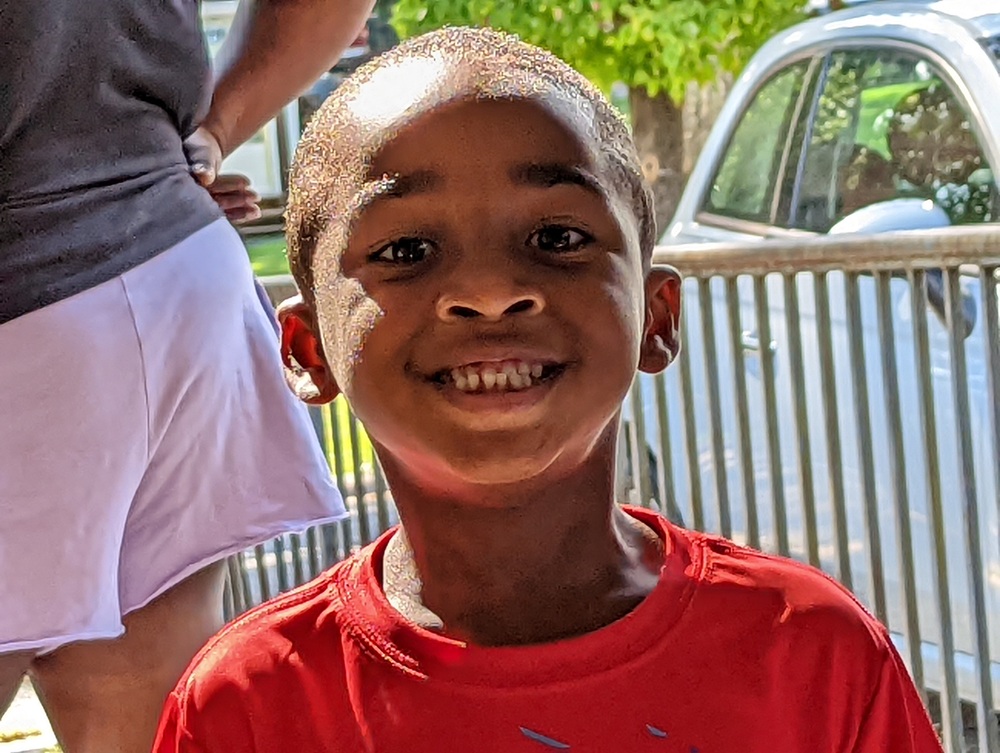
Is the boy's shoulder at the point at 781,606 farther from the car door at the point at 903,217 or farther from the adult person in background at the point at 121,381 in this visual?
the car door at the point at 903,217

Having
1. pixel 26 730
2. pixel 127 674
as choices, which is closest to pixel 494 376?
pixel 127 674

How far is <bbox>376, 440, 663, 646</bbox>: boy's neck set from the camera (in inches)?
46.5

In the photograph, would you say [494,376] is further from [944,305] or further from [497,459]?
[944,305]

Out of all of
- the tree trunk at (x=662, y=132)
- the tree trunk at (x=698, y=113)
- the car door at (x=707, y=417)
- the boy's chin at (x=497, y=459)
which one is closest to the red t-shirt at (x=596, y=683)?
the boy's chin at (x=497, y=459)

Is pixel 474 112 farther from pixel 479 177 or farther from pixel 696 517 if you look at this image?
pixel 696 517

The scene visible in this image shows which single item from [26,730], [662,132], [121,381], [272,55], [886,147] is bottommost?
[26,730]

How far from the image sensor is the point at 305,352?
132cm

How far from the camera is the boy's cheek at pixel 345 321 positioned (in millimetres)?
1141

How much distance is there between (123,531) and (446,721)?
2.81ft

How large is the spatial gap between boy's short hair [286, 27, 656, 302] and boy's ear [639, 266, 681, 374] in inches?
1.1

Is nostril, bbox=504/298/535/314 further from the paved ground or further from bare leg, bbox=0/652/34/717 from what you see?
the paved ground

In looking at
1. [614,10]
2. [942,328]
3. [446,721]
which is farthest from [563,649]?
[614,10]

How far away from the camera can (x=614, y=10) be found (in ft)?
23.6

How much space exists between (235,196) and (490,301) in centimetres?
115
